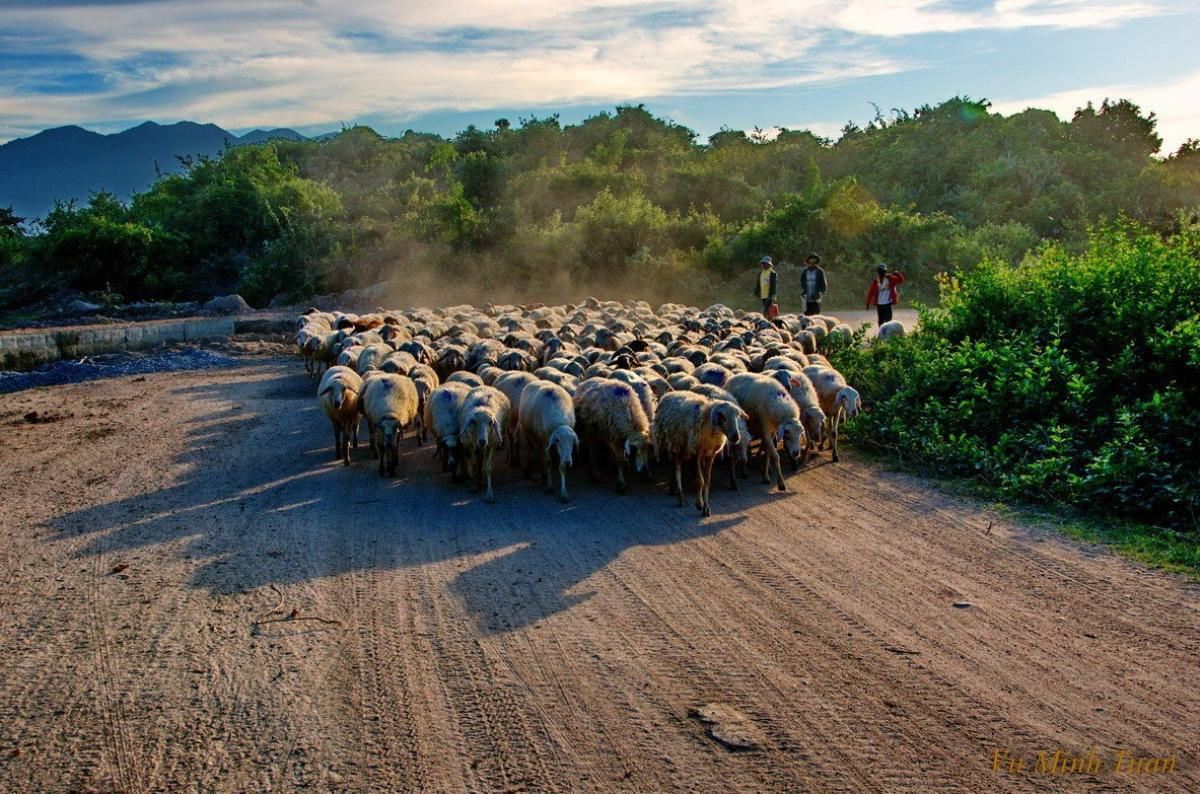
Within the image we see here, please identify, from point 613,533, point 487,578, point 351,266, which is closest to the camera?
point 487,578

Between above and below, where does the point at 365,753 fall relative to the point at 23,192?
below

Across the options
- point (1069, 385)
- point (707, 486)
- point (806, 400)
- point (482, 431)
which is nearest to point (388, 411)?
point (482, 431)

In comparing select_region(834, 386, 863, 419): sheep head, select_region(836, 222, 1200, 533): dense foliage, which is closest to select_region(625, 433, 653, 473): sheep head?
select_region(834, 386, 863, 419): sheep head

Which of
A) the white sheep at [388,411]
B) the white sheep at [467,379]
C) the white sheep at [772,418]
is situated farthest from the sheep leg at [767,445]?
the white sheep at [388,411]

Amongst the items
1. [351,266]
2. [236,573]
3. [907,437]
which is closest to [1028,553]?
[907,437]

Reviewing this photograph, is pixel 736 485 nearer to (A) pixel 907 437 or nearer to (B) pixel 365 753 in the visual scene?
(A) pixel 907 437

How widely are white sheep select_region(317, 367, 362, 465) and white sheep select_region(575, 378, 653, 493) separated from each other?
295cm

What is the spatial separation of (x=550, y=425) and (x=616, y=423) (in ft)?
2.26

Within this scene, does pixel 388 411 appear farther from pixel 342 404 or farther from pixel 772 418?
pixel 772 418

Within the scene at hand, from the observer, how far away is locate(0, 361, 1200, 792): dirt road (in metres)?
4.60

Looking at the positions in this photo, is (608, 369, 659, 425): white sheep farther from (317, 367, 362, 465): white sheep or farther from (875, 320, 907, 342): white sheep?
(875, 320, 907, 342): white sheep

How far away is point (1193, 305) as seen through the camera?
32.2ft

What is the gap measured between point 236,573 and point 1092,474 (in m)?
7.63

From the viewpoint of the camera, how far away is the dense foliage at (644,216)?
30531mm
